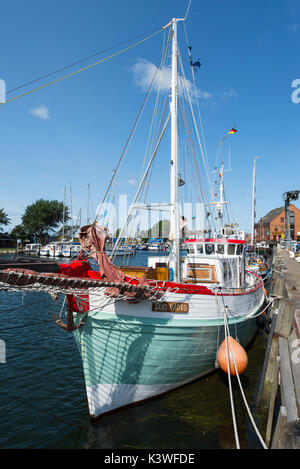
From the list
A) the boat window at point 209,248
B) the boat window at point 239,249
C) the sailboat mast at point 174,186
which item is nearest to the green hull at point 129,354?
the sailboat mast at point 174,186

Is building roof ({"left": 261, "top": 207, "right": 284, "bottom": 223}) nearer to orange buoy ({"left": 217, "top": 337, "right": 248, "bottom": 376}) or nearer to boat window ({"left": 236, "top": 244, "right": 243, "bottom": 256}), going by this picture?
boat window ({"left": 236, "top": 244, "right": 243, "bottom": 256})

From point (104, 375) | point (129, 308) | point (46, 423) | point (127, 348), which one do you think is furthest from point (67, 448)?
point (129, 308)

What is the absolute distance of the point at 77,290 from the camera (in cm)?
662

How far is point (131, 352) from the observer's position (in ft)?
24.7

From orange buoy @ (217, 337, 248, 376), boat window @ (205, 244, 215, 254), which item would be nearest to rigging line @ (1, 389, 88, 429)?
orange buoy @ (217, 337, 248, 376)

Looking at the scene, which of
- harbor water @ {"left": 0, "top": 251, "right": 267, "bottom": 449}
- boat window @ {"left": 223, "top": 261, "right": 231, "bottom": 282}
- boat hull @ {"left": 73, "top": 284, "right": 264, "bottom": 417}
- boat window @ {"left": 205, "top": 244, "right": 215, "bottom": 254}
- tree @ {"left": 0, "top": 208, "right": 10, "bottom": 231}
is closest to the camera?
harbor water @ {"left": 0, "top": 251, "right": 267, "bottom": 449}

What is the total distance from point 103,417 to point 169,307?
3.60 m

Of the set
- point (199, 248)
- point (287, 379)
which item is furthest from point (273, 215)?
point (287, 379)

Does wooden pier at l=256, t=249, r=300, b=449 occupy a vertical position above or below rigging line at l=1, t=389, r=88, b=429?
above

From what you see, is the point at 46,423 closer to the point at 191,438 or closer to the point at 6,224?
the point at 191,438

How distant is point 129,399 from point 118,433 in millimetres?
979

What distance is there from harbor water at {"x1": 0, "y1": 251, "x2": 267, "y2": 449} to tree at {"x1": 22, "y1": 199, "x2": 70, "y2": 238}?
77804 millimetres

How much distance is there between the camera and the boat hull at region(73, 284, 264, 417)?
743cm
